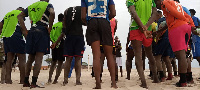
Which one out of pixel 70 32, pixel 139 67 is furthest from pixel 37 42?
pixel 139 67

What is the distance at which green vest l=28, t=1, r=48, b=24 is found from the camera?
157 inches

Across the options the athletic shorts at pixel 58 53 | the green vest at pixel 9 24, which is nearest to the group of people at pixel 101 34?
the green vest at pixel 9 24

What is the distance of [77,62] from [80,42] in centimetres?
52

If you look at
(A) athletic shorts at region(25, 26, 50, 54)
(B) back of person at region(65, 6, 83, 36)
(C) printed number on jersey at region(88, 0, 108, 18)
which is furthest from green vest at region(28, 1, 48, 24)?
(C) printed number on jersey at region(88, 0, 108, 18)

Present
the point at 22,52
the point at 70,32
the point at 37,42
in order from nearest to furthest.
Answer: the point at 37,42 < the point at 70,32 < the point at 22,52

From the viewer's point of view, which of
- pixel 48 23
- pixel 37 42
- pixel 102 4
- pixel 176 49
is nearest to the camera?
pixel 102 4

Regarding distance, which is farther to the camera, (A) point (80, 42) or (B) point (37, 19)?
(A) point (80, 42)

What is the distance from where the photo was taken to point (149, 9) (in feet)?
12.5

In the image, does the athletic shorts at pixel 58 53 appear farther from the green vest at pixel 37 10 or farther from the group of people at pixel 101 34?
the green vest at pixel 37 10

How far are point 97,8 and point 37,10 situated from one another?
1570mm

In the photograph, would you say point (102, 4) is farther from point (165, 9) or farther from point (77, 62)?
point (77, 62)

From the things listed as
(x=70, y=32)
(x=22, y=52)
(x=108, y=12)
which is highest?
(x=108, y=12)

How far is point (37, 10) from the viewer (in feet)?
13.1

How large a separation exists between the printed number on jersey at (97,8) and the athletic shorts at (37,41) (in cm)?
128
